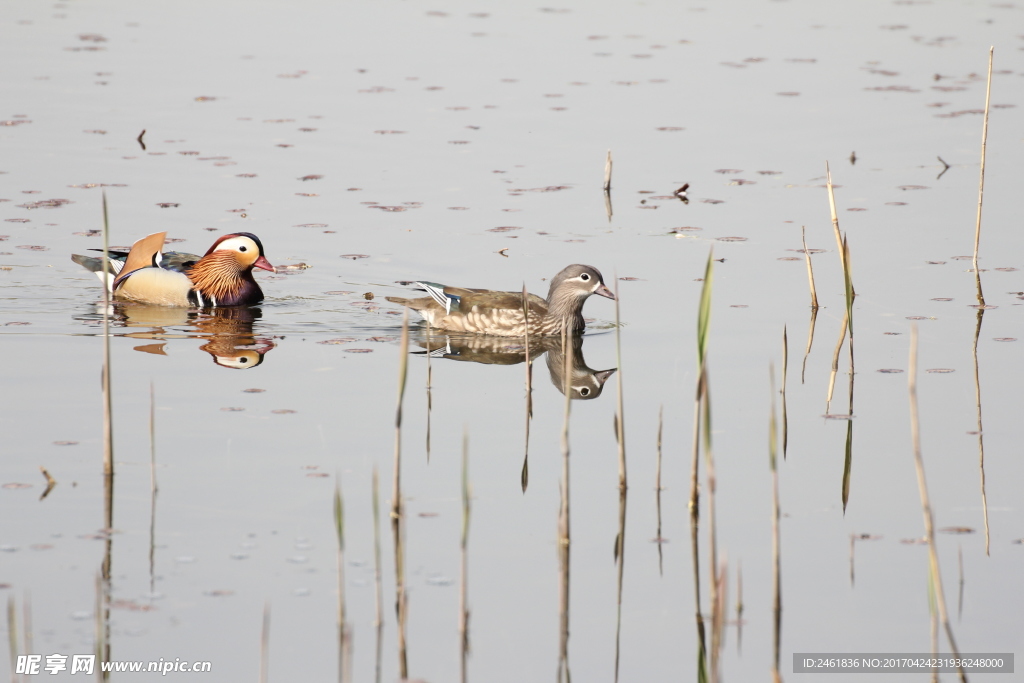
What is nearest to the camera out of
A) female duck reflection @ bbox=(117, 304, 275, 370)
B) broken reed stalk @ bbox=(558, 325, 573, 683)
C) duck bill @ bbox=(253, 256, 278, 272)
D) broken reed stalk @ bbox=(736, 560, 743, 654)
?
broken reed stalk @ bbox=(558, 325, 573, 683)

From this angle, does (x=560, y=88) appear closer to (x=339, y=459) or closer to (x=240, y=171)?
(x=240, y=171)

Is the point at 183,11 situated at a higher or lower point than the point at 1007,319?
higher

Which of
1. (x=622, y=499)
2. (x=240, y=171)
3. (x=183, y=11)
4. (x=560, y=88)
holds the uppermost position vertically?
(x=183, y=11)

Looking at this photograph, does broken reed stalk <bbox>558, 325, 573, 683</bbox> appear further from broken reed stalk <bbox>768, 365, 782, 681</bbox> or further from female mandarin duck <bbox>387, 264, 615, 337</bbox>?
female mandarin duck <bbox>387, 264, 615, 337</bbox>

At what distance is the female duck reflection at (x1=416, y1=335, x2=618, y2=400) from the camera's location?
10.7 m

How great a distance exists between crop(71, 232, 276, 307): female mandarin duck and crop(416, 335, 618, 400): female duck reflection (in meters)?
2.11

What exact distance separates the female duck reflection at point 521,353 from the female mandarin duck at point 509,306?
10 centimetres

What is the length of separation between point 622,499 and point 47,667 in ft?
10.7

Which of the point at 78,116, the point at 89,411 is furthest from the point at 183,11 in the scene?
the point at 89,411

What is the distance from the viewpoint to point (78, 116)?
19.2 m

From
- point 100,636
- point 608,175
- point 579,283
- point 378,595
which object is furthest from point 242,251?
point 100,636

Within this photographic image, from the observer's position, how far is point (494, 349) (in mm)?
11938

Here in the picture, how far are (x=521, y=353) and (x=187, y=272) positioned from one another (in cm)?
364

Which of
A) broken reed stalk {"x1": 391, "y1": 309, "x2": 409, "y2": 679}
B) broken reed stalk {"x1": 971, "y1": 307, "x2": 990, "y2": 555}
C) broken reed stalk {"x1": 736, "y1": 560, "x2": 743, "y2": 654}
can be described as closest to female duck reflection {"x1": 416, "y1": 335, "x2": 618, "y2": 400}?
broken reed stalk {"x1": 971, "y1": 307, "x2": 990, "y2": 555}
